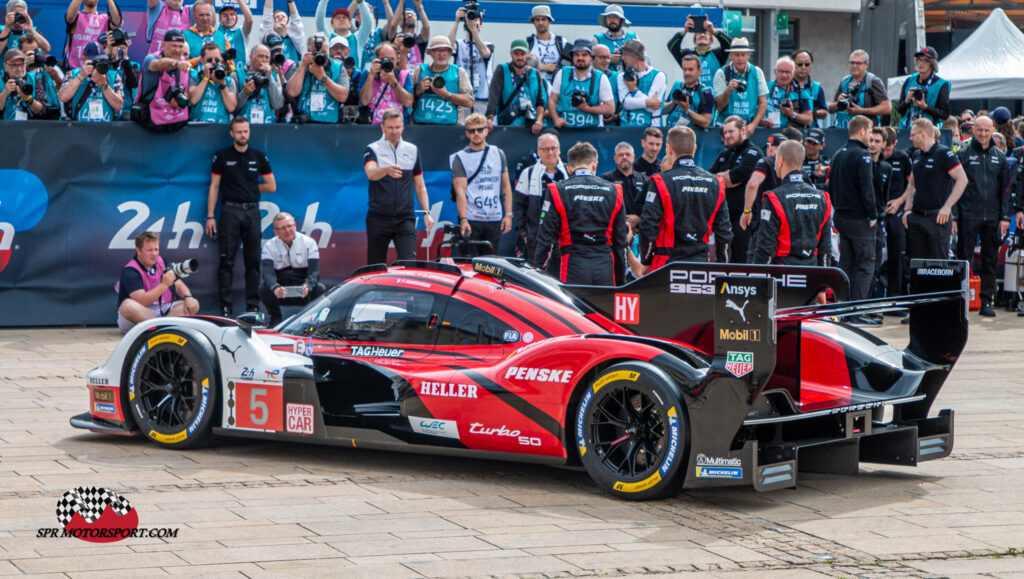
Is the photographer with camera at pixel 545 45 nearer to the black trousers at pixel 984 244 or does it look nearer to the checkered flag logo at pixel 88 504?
the black trousers at pixel 984 244

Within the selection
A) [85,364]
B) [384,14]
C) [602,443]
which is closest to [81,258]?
[85,364]

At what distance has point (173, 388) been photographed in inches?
320

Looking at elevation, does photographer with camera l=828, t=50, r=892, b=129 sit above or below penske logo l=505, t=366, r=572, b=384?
above

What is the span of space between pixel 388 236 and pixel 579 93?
2.79 meters

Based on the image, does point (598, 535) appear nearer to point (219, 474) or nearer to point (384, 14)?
point (219, 474)

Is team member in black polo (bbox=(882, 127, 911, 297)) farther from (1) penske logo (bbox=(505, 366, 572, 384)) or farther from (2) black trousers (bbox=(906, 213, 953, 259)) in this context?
(1) penske logo (bbox=(505, 366, 572, 384))

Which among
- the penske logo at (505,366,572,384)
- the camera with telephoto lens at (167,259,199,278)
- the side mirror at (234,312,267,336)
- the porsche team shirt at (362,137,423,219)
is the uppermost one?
the porsche team shirt at (362,137,423,219)

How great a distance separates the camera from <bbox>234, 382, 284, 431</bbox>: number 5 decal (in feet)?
25.6

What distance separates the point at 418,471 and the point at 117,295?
648 centimetres

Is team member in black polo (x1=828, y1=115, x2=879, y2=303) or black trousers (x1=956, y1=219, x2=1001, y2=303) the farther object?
black trousers (x1=956, y1=219, x2=1001, y2=303)

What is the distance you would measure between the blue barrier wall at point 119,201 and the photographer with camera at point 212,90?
0.80ft

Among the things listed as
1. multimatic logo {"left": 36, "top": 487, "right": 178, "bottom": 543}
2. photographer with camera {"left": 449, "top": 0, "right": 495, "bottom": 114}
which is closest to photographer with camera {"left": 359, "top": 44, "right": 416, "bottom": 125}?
photographer with camera {"left": 449, "top": 0, "right": 495, "bottom": 114}

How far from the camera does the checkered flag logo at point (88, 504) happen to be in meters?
6.34

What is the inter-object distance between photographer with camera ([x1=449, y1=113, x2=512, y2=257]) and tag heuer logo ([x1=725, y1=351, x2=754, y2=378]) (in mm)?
7001
